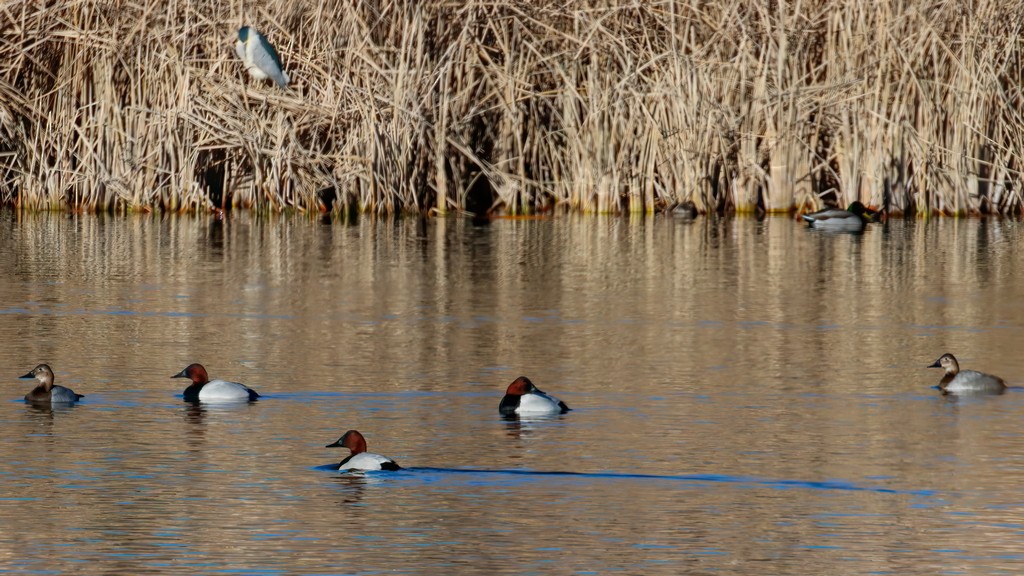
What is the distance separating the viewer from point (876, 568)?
23.1 ft

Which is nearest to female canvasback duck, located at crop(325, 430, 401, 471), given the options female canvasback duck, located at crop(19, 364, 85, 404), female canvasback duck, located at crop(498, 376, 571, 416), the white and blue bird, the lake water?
the lake water

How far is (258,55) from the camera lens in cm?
2261

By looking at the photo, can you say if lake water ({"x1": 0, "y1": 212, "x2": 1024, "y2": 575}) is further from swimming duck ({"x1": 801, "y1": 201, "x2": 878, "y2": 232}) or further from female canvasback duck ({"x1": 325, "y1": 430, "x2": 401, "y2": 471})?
swimming duck ({"x1": 801, "y1": 201, "x2": 878, "y2": 232})

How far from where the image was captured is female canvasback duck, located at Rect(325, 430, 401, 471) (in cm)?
858

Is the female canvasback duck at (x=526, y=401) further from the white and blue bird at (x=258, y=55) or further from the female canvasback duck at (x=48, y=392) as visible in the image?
the white and blue bird at (x=258, y=55)

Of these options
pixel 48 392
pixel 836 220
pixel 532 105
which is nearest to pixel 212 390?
pixel 48 392

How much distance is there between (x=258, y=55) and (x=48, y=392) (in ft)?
41.3

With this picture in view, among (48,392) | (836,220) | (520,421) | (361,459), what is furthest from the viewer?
(836,220)

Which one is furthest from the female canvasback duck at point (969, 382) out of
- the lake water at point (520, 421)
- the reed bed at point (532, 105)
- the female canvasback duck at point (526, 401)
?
the reed bed at point (532, 105)

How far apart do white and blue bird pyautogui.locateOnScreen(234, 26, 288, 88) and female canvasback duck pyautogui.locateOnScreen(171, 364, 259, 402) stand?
12.0 meters

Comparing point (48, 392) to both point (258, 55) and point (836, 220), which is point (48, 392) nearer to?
point (258, 55)

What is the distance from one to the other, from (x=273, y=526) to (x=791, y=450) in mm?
2809

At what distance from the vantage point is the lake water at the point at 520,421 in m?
7.43

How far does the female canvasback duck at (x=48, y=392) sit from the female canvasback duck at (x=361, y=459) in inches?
90.5
